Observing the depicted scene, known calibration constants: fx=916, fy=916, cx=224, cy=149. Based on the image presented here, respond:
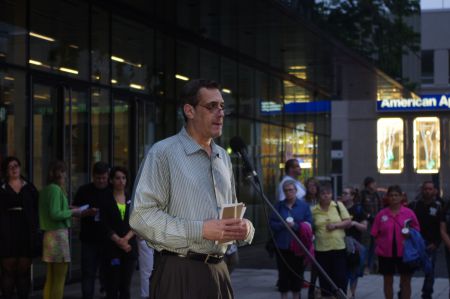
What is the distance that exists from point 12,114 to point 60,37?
6.36 feet

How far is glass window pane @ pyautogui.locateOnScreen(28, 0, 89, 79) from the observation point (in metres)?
13.6

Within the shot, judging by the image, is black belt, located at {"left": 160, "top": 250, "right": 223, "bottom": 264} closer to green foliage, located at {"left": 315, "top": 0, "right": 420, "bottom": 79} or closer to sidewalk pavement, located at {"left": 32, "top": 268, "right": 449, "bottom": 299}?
sidewalk pavement, located at {"left": 32, "top": 268, "right": 449, "bottom": 299}

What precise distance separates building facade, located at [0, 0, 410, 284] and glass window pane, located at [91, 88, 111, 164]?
2 centimetres

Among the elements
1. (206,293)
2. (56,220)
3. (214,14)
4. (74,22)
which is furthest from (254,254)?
(206,293)

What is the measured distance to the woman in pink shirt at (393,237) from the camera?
11672 millimetres

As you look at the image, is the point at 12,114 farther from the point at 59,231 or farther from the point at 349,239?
the point at 349,239

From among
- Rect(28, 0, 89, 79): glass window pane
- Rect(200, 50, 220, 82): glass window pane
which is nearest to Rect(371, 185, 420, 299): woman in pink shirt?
Rect(28, 0, 89, 79): glass window pane

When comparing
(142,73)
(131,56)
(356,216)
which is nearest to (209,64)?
(142,73)

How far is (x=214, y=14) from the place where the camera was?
18.7 meters

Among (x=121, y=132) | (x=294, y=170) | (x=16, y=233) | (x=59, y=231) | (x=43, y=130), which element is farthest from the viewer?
(x=121, y=132)

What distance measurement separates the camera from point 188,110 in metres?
4.59

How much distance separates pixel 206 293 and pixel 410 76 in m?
28.8

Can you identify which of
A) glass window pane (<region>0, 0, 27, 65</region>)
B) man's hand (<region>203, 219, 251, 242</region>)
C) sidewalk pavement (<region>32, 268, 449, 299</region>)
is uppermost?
glass window pane (<region>0, 0, 27, 65</region>)

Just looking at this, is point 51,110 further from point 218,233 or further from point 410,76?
point 410,76
